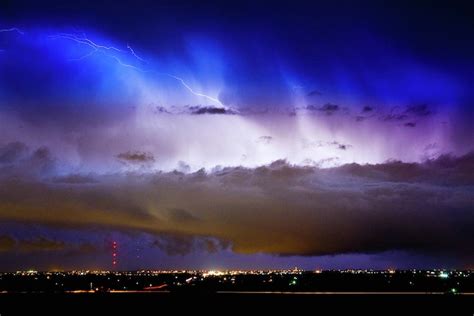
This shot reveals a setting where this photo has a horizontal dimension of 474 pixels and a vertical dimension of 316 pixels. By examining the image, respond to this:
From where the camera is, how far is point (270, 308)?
103125 mm

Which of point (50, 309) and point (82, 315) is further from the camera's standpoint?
point (50, 309)

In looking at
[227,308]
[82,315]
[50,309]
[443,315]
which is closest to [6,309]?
[50,309]

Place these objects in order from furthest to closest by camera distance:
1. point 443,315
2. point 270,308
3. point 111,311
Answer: point 270,308
point 111,311
point 443,315

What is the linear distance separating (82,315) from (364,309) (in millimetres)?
43851

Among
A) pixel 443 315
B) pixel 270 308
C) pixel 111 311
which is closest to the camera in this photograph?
pixel 443 315

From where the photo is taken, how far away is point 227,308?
341ft

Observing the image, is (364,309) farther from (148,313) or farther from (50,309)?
(50,309)

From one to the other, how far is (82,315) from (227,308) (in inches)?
967

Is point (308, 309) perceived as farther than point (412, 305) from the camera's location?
No

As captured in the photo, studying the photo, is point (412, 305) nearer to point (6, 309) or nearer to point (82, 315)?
point (82, 315)

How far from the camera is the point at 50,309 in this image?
103m

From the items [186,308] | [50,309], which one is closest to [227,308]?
[186,308]

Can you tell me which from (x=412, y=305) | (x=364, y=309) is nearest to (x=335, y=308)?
(x=364, y=309)

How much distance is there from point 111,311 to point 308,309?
3115 centimetres
